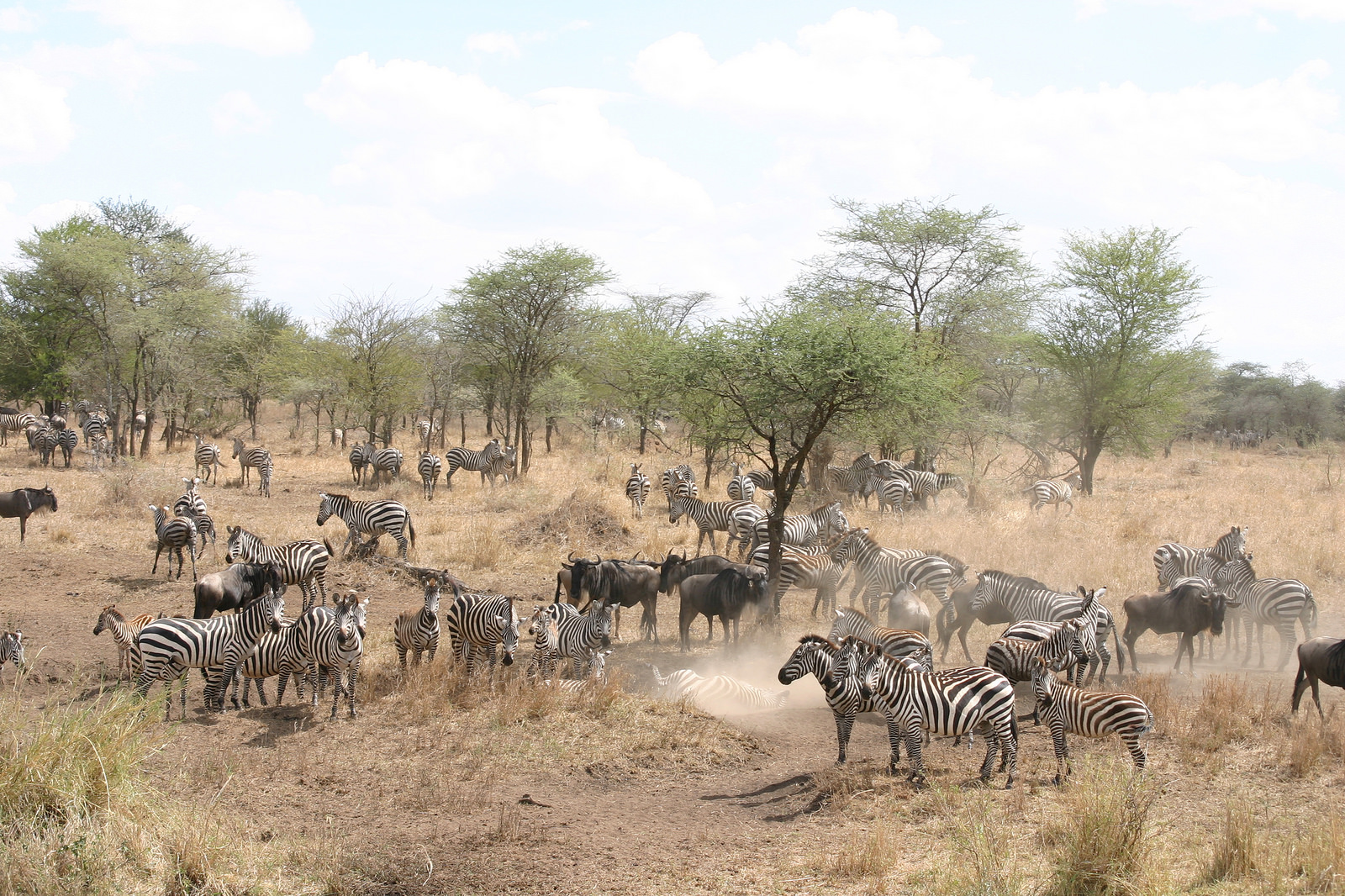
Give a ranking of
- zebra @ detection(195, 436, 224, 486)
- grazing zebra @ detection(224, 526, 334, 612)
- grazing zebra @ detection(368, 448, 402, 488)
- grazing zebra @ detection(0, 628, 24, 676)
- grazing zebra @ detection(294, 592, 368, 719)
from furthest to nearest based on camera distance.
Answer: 1. grazing zebra @ detection(368, 448, 402, 488)
2. zebra @ detection(195, 436, 224, 486)
3. grazing zebra @ detection(224, 526, 334, 612)
4. grazing zebra @ detection(0, 628, 24, 676)
5. grazing zebra @ detection(294, 592, 368, 719)

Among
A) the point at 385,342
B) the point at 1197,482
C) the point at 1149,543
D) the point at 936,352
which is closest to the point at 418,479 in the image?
the point at 385,342

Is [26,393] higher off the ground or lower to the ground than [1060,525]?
higher

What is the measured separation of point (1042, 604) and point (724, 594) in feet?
13.0

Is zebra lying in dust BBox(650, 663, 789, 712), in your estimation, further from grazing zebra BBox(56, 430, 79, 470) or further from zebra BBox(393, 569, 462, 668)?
grazing zebra BBox(56, 430, 79, 470)

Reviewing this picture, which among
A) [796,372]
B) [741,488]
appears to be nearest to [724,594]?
[796,372]

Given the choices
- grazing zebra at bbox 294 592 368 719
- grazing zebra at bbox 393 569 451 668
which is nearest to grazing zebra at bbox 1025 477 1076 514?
grazing zebra at bbox 393 569 451 668

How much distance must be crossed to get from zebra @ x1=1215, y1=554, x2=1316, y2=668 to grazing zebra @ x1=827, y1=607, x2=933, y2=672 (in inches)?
204

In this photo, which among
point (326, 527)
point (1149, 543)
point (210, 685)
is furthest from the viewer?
point (326, 527)

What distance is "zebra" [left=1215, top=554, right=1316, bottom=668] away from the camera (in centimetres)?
1155

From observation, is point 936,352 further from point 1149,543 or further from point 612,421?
point 612,421

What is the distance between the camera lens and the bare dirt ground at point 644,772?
5.78m

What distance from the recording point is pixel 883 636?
976cm

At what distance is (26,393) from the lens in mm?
35844

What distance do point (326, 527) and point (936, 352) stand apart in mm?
14928
